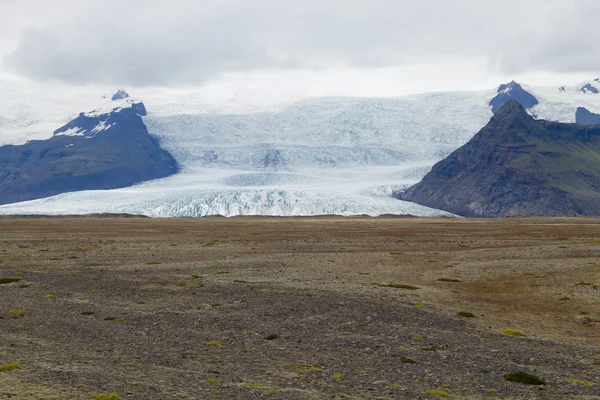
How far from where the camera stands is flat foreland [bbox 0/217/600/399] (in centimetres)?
1644

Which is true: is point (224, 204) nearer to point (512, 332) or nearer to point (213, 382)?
point (512, 332)

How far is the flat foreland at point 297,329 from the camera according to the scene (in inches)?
647

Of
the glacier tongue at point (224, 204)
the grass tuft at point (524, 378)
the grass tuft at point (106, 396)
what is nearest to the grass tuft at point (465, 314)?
the grass tuft at point (524, 378)

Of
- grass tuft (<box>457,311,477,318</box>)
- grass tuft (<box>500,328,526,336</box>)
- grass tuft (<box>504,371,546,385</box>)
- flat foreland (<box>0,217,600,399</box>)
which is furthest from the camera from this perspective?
grass tuft (<box>457,311,477,318</box>)

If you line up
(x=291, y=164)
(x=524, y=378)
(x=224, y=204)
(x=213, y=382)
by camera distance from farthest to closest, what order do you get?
(x=291, y=164) < (x=224, y=204) < (x=524, y=378) < (x=213, y=382)

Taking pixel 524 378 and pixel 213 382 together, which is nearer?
pixel 213 382

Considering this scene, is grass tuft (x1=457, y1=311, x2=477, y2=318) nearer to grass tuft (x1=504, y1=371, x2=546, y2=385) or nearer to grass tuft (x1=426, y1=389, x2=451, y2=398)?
grass tuft (x1=504, y1=371, x2=546, y2=385)

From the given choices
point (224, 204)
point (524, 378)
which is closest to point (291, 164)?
point (224, 204)

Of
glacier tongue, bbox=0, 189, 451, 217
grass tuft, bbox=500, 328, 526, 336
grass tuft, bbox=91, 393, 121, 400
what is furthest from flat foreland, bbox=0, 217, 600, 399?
glacier tongue, bbox=0, 189, 451, 217

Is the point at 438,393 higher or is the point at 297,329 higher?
the point at 438,393

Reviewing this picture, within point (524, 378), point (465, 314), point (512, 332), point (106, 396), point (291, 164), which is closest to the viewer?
point (106, 396)

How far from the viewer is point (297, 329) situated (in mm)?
23891

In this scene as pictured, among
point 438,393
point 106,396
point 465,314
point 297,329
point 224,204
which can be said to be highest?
point 106,396

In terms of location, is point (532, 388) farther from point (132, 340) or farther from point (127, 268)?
point (127, 268)
